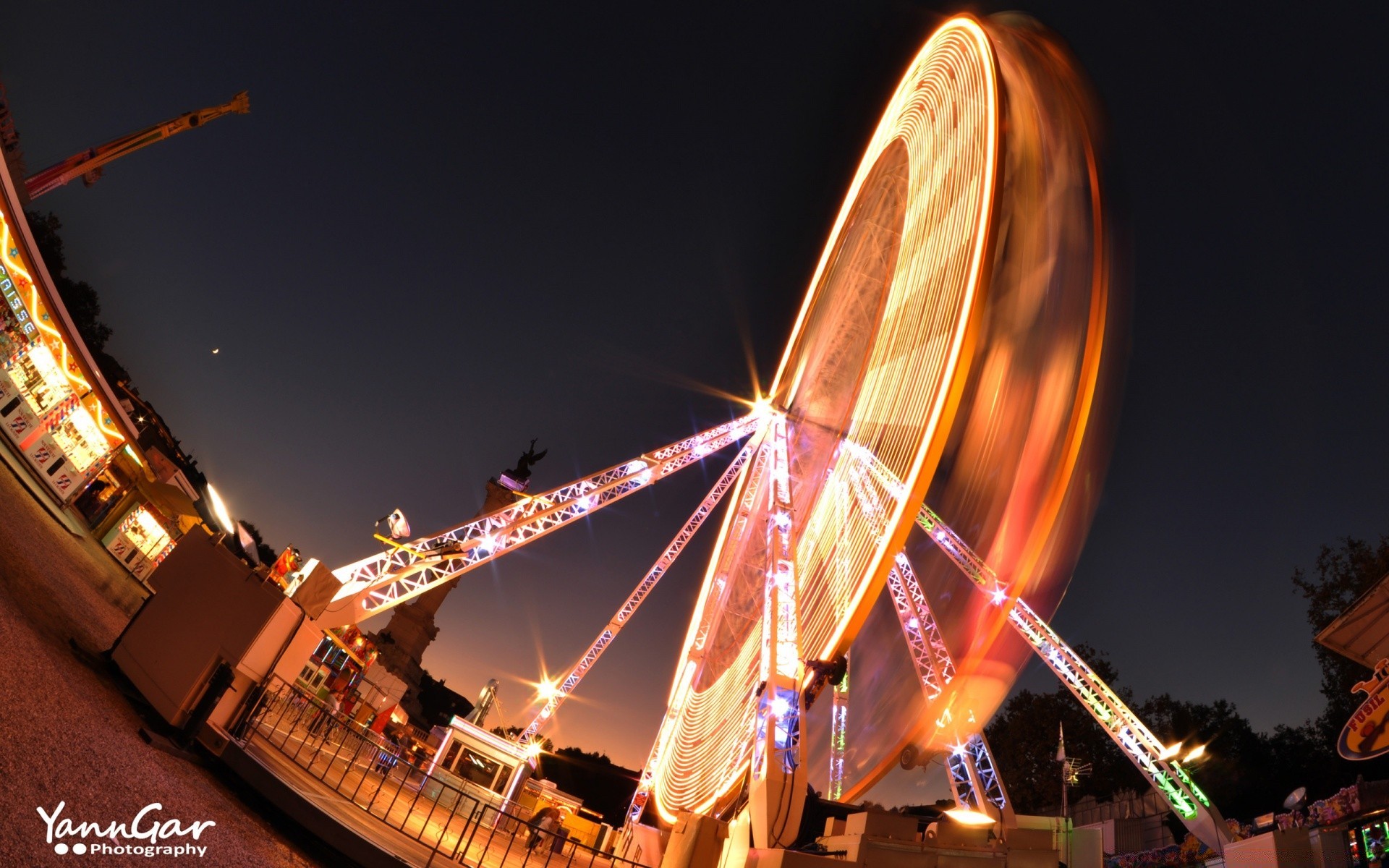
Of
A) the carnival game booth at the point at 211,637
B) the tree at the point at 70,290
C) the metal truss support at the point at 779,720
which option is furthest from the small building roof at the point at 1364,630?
the tree at the point at 70,290

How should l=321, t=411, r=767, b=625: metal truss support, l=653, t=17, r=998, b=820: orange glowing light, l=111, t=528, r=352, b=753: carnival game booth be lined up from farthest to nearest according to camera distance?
l=321, t=411, r=767, b=625: metal truss support → l=653, t=17, r=998, b=820: orange glowing light → l=111, t=528, r=352, b=753: carnival game booth

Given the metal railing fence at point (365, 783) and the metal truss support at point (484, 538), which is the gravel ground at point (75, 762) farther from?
the metal truss support at point (484, 538)

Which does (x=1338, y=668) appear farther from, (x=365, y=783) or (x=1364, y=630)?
(x=365, y=783)

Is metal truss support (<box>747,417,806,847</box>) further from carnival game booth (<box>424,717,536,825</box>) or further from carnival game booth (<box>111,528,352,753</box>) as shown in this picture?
carnival game booth (<box>424,717,536,825</box>)

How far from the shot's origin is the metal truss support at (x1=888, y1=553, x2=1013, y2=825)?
11875 mm

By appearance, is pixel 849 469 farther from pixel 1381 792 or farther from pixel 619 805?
pixel 619 805

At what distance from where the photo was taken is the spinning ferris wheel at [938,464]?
8695 millimetres

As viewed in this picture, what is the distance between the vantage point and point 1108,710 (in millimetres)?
13703

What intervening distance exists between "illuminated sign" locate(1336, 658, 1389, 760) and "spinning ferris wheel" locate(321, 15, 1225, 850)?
97.1 inches

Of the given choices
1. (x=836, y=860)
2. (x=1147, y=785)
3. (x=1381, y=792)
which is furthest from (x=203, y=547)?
(x=1147, y=785)

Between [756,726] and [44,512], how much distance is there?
51.2 feet
